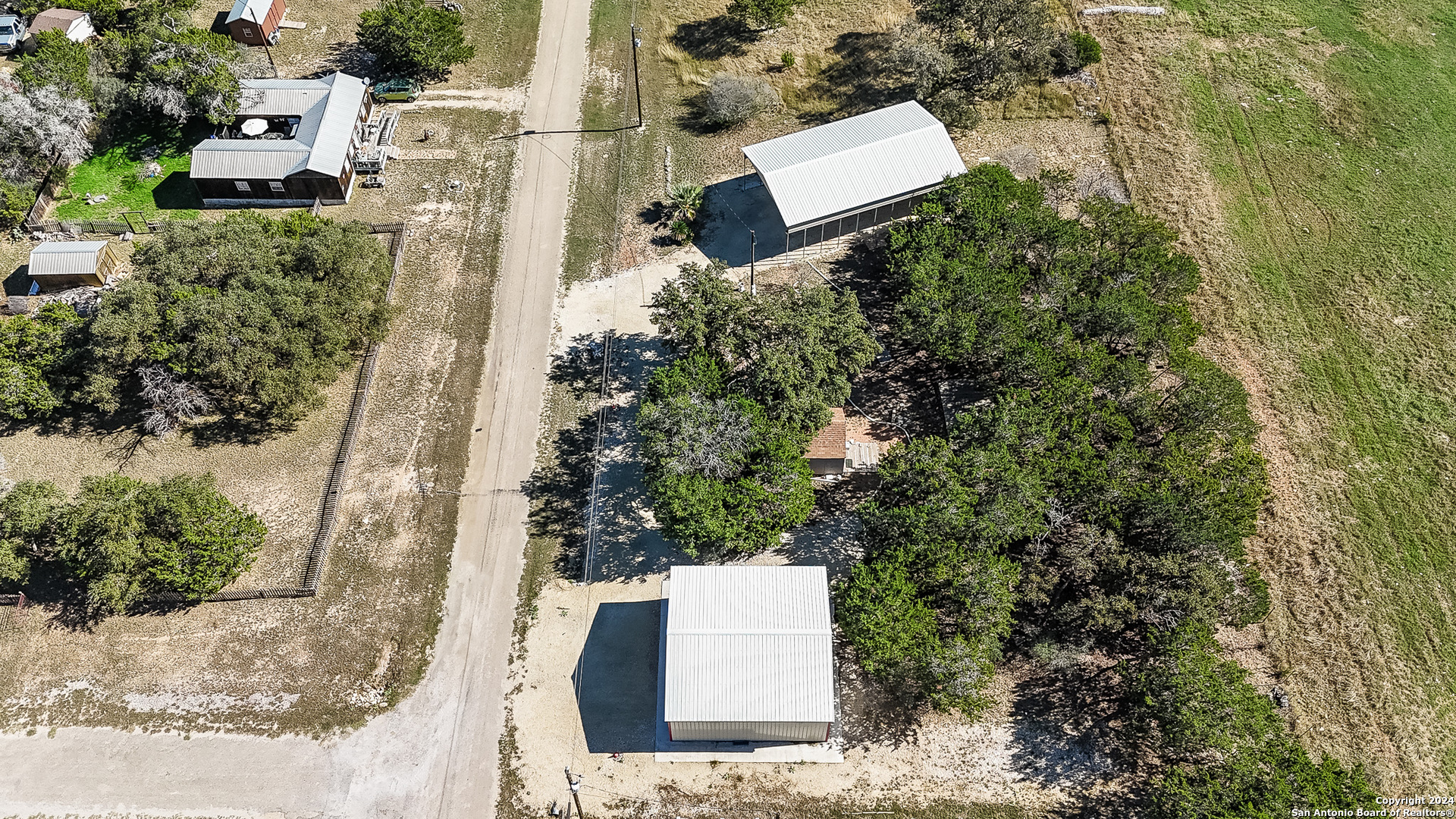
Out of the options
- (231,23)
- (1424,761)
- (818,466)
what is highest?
(231,23)

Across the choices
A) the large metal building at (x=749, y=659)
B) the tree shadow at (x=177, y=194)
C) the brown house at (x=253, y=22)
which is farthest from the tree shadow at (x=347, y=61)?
the large metal building at (x=749, y=659)

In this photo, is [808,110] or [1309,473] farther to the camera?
[808,110]

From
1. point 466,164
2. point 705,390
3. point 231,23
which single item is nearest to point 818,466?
point 705,390

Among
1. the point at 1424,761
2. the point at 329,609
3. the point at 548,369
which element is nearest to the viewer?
the point at 1424,761

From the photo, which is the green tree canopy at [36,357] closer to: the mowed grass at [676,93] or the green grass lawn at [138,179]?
the green grass lawn at [138,179]

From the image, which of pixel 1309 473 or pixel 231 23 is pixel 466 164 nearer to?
pixel 231 23

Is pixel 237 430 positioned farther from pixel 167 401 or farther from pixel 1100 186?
pixel 1100 186
